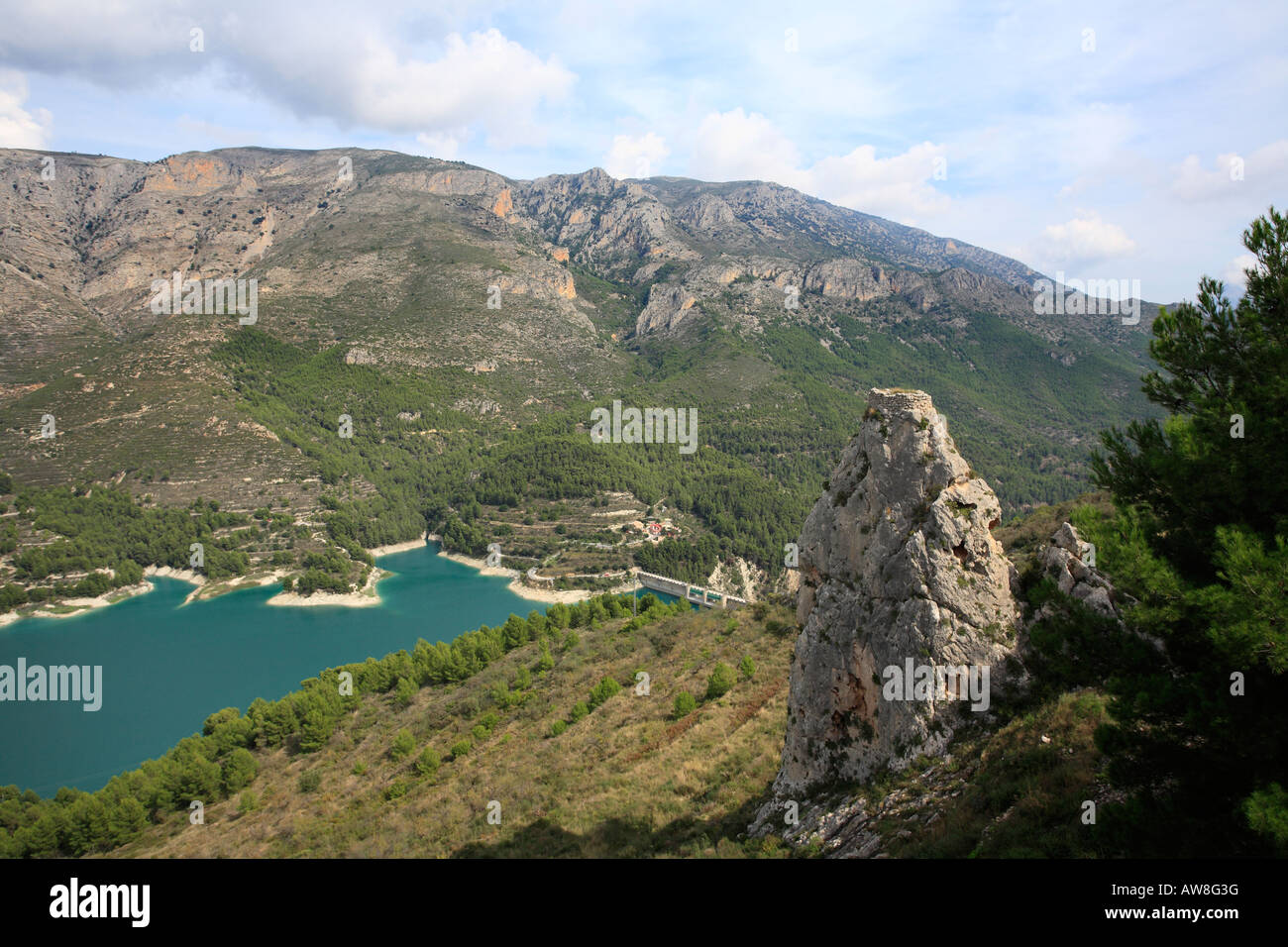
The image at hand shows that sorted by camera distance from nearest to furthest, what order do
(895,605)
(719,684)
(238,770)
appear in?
(895,605) < (719,684) < (238,770)

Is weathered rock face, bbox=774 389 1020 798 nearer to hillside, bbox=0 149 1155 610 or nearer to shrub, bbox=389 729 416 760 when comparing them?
shrub, bbox=389 729 416 760

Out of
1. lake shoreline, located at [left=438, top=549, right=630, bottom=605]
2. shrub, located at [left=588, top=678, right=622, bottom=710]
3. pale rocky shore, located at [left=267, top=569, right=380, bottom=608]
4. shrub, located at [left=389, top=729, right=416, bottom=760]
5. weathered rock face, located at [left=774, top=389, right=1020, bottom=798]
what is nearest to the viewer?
weathered rock face, located at [left=774, top=389, right=1020, bottom=798]

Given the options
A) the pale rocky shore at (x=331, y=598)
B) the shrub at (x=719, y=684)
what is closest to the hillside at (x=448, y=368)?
the pale rocky shore at (x=331, y=598)

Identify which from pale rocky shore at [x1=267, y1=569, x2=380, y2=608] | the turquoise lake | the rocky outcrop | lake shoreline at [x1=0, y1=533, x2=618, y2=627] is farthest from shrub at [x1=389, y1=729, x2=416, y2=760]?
pale rocky shore at [x1=267, y1=569, x2=380, y2=608]

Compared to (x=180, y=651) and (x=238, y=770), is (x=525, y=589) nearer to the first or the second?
(x=180, y=651)

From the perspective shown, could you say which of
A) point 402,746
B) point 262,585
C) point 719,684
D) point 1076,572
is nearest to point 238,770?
point 402,746
